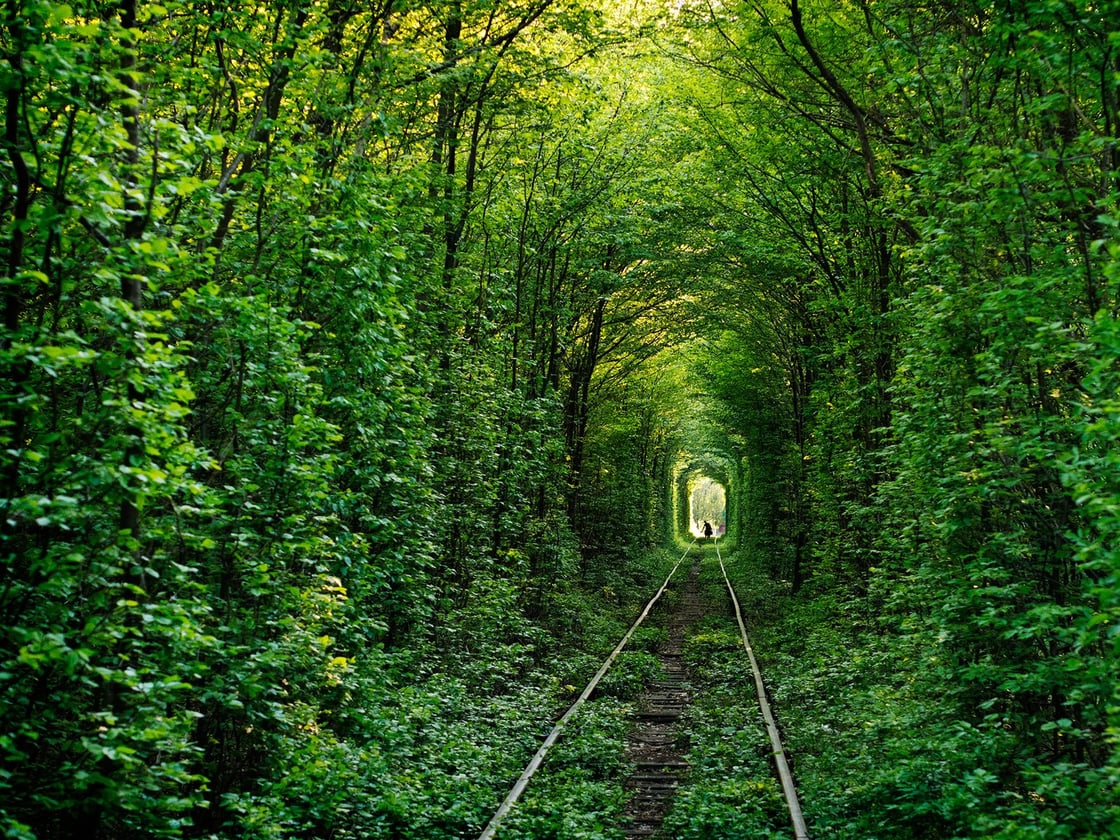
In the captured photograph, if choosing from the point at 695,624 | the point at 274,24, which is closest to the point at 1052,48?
the point at 274,24

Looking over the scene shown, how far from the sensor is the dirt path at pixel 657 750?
7039 millimetres

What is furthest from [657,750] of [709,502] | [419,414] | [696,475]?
[709,502]

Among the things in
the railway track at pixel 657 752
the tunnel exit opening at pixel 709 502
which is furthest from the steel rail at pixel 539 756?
the tunnel exit opening at pixel 709 502

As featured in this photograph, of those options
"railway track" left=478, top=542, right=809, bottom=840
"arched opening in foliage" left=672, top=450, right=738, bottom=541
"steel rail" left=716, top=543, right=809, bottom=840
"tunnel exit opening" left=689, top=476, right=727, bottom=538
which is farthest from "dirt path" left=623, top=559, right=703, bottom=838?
"tunnel exit opening" left=689, top=476, right=727, bottom=538

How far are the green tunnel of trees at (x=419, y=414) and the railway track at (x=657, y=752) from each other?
0.99 ft

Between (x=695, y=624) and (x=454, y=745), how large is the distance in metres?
12.3

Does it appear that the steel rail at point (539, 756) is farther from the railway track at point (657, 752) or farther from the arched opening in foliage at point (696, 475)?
the arched opening in foliage at point (696, 475)

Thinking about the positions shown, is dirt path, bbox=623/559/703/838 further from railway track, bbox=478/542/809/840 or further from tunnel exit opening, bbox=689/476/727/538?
tunnel exit opening, bbox=689/476/727/538

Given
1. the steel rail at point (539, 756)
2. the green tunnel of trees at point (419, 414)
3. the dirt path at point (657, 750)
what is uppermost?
the green tunnel of trees at point (419, 414)

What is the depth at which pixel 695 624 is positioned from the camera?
19078mm

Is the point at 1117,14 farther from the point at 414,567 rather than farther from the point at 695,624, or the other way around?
the point at 695,624

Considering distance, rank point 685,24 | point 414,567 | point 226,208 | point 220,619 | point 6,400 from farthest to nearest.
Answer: point 685,24 → point 414,567 → point 226,208 → point 220,619 → point 6,400

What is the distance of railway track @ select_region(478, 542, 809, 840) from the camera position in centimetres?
662

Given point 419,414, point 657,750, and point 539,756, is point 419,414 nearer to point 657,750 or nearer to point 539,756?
point 539,756
